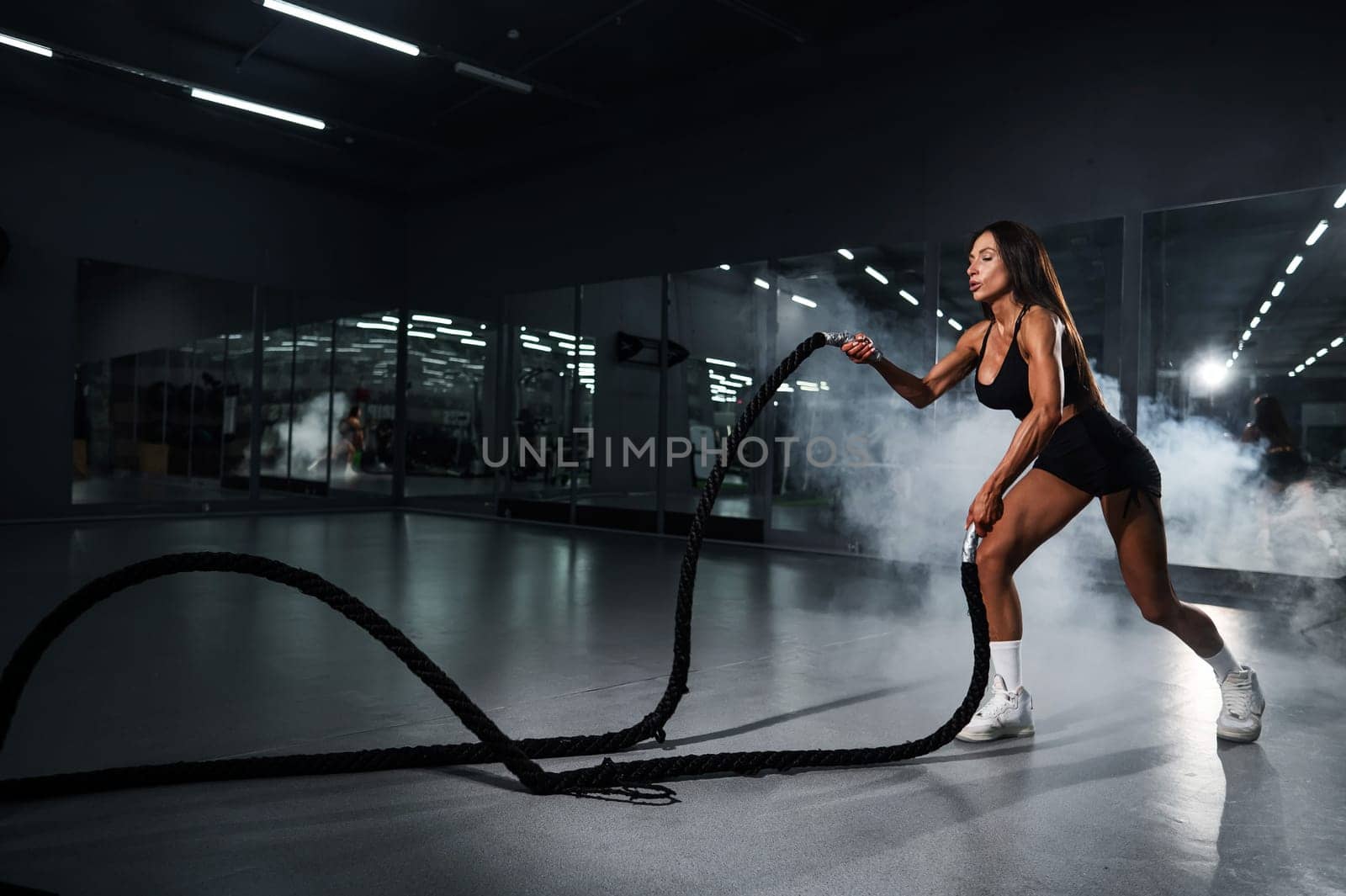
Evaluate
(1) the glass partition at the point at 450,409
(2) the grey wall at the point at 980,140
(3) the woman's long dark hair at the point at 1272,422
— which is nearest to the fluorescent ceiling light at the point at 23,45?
(1) the glass partition at the point at 450,409

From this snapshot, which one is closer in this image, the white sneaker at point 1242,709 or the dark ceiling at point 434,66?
the white sneaker at point 1242,709

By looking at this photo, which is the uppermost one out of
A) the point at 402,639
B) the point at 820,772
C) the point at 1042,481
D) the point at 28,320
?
the point at 28,320

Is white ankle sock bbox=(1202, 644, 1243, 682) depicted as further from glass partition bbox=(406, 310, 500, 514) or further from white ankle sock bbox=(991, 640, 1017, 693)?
glass partition bbox=(406, 310, 500, 514)

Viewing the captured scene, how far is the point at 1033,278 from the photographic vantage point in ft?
7.89

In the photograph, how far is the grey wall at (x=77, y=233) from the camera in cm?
794

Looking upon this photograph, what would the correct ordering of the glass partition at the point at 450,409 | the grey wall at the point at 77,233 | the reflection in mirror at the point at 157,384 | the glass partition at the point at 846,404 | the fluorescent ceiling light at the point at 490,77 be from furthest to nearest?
the glass partition at the point at 450,409
the reflection in mirror at the point at 157,384
the grey wall at the point at 77,233
the fluorescent ceiling light at the point at 490,77
the glass partition at the point at 846,404

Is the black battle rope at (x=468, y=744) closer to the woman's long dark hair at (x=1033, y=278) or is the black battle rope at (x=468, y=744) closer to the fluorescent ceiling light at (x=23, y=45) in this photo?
the woman's long dark hair at (x=1033, y=278)

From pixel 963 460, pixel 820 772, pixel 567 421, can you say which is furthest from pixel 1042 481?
pixel 567 421

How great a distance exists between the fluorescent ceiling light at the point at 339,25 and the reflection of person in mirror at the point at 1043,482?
5976mm

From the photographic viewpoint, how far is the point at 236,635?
3.59 meters

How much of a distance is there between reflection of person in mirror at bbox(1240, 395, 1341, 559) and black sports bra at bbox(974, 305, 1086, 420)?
369 cm

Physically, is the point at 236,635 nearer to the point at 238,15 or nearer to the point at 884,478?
the point at 884,478

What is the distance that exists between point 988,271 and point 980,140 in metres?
4.40

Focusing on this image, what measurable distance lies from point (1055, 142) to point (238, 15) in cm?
642
